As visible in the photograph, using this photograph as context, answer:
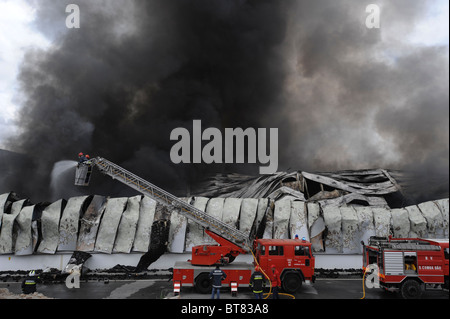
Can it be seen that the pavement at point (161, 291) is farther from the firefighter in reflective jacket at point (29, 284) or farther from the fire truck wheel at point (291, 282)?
the firefighter in reflective jacket at point (29, 284)

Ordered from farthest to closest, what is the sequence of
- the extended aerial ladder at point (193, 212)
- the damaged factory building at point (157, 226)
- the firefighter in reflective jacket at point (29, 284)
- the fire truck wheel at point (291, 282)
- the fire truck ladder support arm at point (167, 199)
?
the damaged factory building at point (157, 226) → the fire truck ladder support arm at point (167, 199) → the extended aerial ladder at point (193, 212) → the fire truck wheel at point (291, 282) → the firefighter in reflective jacket at point (29, 284)

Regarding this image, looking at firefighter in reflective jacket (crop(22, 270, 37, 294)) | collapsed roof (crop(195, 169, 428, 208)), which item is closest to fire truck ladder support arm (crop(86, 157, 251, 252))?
firefighter in reflective jacket (crop(22, 270, 37, 294))

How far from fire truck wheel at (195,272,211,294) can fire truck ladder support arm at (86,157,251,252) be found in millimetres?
1951

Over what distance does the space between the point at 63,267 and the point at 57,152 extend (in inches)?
306

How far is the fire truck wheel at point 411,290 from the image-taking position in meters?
9.39

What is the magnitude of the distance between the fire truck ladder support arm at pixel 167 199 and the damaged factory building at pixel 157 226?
2.34m

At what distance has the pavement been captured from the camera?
9.76 m

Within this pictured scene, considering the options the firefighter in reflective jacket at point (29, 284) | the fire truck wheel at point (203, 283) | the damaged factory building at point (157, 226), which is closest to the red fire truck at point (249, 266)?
the fire truck wheel at point (203, 283)

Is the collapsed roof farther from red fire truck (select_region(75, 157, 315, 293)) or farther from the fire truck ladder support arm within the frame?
red fire truck (select_region(75, 157, 315, 293))

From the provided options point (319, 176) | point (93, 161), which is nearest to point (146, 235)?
point (93, 161)

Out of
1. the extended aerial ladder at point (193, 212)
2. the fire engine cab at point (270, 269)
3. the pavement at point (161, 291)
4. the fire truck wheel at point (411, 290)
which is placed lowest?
the pavement at point (161, 291)

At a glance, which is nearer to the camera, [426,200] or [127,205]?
[127,205]

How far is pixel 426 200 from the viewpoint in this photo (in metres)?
16.1
